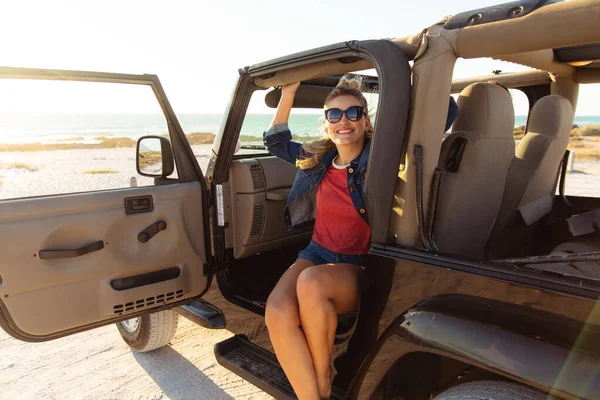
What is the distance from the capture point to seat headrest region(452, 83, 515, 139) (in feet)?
6.45

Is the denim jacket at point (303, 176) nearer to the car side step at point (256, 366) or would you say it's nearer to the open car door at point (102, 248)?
the open car door at point (102, 248)

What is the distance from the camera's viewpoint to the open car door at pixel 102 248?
6.99 ft

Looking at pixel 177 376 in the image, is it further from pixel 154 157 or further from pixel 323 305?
pixel 323 305

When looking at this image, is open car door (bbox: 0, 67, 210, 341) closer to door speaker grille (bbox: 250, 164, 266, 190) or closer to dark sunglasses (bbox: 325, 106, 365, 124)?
door speaker grille (bbox: 250, 164, 266, 190)

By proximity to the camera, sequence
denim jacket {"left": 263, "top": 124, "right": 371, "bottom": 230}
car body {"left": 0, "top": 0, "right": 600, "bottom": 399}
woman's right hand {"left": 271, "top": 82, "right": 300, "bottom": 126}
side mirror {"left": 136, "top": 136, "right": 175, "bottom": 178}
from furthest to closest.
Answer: side mirror {"left": 136, "top": 136, "right": 175, "bottom": 178} → woman's right hand {"left": 271, "top": 82, "right": 300, "bottom": 126} → denim jacket {"left": 263, "top": 124, "right": 371, "bottom": 230} → car body {"left": 0, "top": 0, "right": 600, "bottom": 399}

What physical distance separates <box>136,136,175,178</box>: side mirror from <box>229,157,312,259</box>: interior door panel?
0.40 metres

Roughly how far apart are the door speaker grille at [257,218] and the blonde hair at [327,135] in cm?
63

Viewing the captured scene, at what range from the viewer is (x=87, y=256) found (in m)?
2.29

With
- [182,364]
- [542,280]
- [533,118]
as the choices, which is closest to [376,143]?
[542,280]

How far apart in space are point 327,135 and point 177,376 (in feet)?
6.82

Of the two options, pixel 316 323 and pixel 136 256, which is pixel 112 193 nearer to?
pixel 136 256

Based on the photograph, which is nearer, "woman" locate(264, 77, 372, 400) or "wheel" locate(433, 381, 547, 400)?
"wheel" locate(433, 381, 547, 400)

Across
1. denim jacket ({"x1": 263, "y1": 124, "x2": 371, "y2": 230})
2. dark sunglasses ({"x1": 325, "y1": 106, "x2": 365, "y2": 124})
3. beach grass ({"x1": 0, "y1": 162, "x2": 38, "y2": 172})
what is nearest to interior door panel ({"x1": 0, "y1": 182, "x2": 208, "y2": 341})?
denim jacket ({"x1": 263, "y1": 124, "x2": 371, "y2": 230})

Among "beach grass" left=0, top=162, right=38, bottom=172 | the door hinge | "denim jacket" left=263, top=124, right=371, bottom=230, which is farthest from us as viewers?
"beach grass" left=0, top=162, right=38, bottom=172
